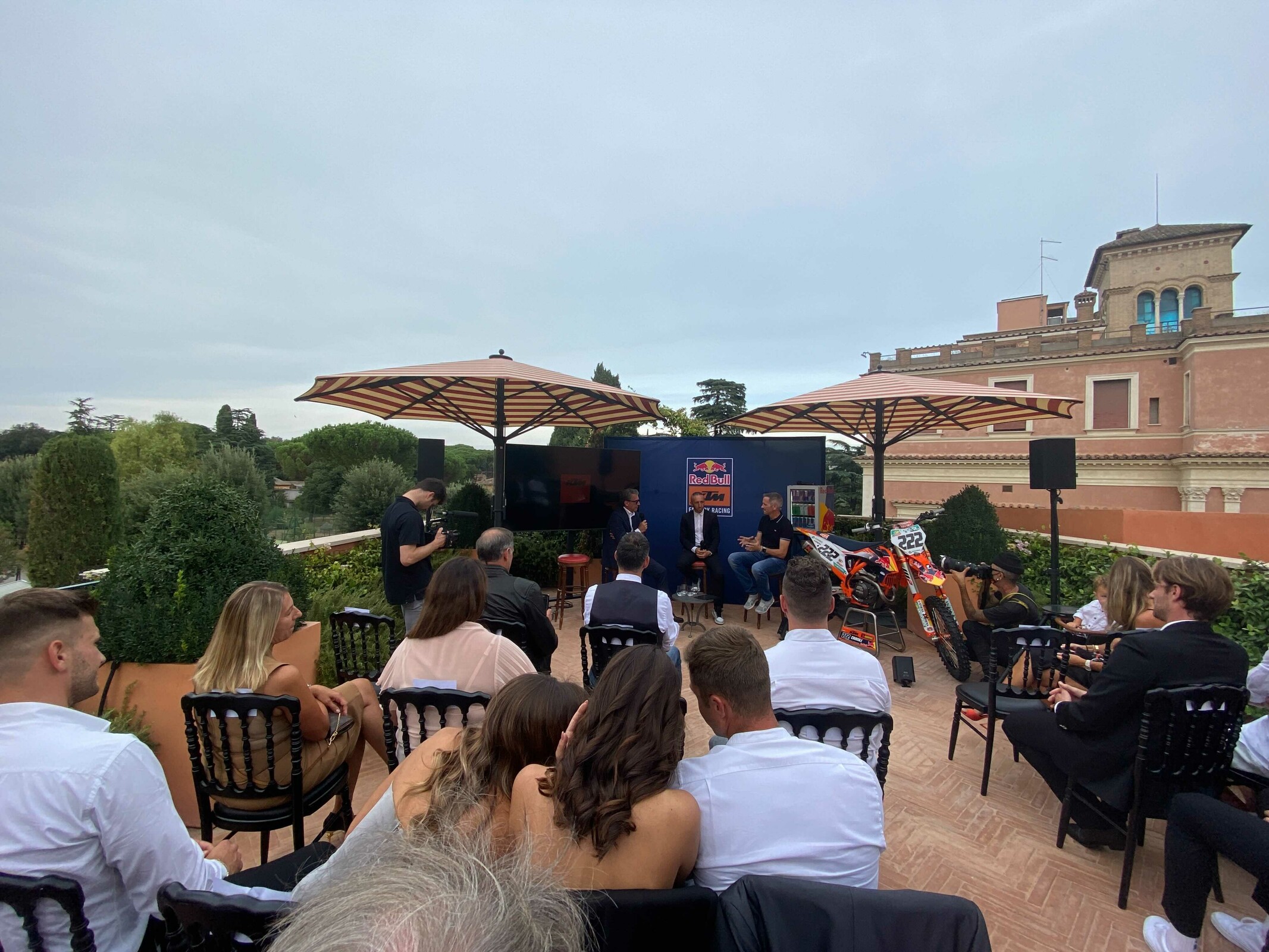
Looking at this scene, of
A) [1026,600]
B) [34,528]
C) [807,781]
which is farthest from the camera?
[34,528]

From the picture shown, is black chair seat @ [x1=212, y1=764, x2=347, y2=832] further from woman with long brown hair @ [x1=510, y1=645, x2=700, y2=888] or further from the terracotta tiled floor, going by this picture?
woman with long brown hair @ [x1=510, y1=645, x2=700, y2=888]

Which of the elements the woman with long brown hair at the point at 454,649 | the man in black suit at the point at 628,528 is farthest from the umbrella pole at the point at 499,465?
the woman with long brown hair at the point at 454,649

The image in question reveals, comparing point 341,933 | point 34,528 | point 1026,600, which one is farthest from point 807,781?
point 34,528

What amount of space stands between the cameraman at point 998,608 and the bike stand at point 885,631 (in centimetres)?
84

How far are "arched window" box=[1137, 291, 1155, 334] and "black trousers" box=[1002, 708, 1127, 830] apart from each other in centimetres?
4602

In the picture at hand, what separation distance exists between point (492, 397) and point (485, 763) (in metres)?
5.00

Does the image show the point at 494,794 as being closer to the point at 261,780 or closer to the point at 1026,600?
the point at 261,780

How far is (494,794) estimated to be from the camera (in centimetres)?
140

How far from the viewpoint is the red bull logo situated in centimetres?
742

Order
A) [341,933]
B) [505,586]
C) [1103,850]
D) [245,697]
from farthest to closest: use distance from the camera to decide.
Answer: [505,586], [1103,850], [245,697], [341,933]

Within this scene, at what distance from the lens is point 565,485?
690cm

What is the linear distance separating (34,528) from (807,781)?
38.8 ft

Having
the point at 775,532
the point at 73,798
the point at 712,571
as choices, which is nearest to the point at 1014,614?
the point at 775,532

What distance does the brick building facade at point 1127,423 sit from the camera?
24156mm
